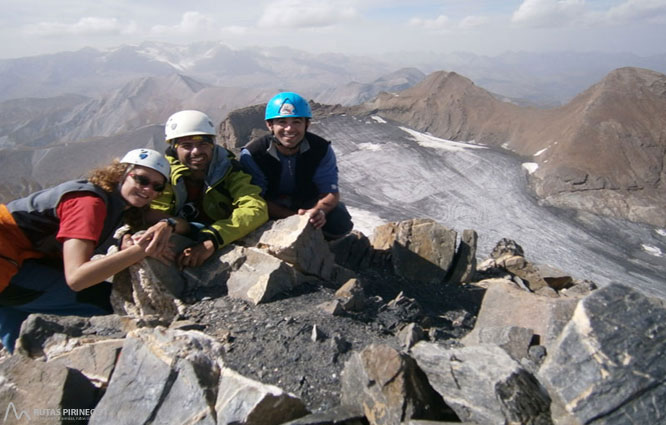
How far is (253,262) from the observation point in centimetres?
504

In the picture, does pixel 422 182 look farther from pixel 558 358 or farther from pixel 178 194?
pixel 558 358

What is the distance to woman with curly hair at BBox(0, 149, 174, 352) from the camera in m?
3.66

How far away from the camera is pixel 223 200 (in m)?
5.24

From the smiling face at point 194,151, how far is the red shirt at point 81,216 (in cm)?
132

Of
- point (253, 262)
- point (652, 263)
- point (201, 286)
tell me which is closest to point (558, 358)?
point (253, 262)

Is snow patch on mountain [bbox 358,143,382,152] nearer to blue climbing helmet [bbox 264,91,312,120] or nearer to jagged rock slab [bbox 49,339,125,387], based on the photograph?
blue climbing helmet [bbox 264,91,312,120]

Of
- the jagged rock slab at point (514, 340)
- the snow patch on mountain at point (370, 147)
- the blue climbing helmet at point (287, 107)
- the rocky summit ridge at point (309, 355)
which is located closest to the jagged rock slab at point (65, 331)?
the rocky summit ridge at point (309, 355)

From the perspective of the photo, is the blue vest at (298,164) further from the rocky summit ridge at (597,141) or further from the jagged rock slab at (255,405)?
the rocky summit ridge at (597,141)

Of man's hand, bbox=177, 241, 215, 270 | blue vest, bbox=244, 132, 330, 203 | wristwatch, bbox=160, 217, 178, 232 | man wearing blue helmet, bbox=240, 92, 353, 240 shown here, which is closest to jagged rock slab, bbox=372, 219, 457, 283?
man wearing blue helmet, bbox=240, 92, 353, 240

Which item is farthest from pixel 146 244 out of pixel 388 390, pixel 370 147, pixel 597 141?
pixel 597 141

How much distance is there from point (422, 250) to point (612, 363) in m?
4.89

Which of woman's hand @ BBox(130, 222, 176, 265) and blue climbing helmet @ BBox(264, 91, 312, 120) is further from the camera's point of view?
blue climbing helmet @ BBox(264, 91, 312, 120)

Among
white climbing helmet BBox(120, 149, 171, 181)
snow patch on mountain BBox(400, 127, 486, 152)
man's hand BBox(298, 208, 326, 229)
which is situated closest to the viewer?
white climbing helmet BBox(120, 149, 171, 181)

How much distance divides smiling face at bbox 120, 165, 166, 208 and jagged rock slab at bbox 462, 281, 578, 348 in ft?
11.5
